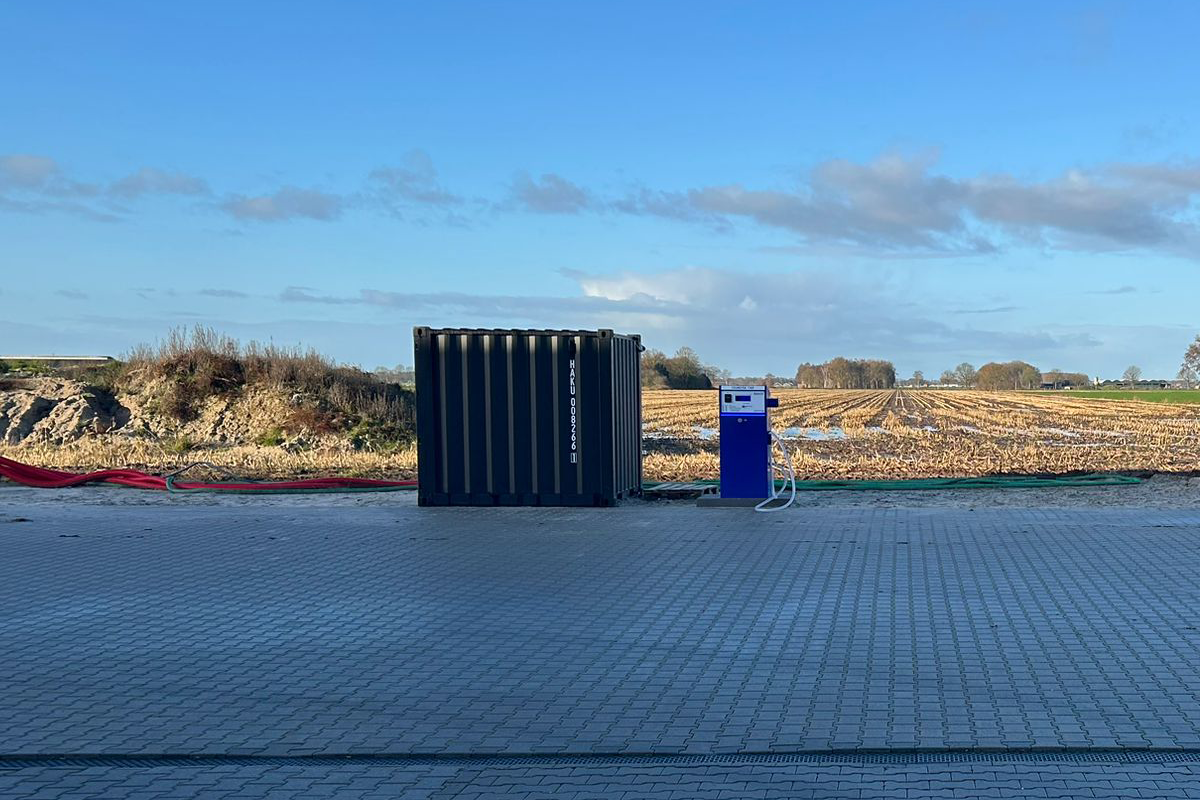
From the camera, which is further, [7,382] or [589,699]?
[7,382]

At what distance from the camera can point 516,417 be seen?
588 inches

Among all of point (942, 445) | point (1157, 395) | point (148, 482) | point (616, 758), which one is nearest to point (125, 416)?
point (148, 482)

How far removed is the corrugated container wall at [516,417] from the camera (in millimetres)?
14828

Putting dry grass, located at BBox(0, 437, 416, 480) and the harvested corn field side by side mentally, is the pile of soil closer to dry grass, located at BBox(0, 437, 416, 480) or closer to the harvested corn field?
dry grass, located at BBox(0, 437, 416, 480)

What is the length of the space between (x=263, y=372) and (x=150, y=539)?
22.1 m

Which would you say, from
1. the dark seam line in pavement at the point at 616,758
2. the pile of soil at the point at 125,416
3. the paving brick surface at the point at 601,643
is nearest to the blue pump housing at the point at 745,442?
the paving brick surface at the point at 601,643

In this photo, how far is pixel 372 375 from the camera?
117 ft

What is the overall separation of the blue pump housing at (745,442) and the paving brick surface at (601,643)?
184cm

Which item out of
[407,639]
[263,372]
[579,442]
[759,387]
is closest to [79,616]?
[407,639]

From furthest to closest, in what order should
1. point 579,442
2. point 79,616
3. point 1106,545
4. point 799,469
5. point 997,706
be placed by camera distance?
point 799,469, point 579,442, point 1106,545, point 79,616, point 997,706

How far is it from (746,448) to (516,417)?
290 centimetres

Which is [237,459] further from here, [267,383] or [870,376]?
[870,376]

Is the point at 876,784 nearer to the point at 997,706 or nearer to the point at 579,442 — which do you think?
the point at 997,706

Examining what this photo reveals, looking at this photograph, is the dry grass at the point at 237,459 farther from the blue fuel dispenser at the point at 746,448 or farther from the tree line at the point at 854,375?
the tree line at the point at 854,375
